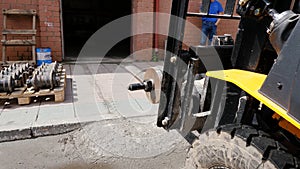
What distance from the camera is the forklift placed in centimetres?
116

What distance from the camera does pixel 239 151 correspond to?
53.9 inches

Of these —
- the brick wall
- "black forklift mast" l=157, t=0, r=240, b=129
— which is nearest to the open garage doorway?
the brick wall

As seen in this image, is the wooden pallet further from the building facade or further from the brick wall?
the brick wall

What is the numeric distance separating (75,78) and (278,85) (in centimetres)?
502

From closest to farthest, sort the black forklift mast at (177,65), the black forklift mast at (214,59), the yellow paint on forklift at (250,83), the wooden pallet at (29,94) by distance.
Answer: the yellow paint on forklift at (250,83), the black forklift mast at (214,59), the black forklift mast at (177,65), the wooden pallet at (29,94)

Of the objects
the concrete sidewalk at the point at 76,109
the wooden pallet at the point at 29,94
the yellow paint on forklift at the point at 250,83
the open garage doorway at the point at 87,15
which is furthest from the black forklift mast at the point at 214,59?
the open garage doorway at the point at 87,15

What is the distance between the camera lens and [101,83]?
5309 millimetres

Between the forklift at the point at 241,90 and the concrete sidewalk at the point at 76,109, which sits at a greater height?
the forklift at the point at 241,90

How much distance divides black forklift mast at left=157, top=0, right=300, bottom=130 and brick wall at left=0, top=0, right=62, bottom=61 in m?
5.36

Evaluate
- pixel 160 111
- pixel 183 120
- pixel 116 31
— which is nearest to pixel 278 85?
pixel 183 120

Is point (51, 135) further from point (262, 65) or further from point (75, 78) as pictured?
point (262, 65)

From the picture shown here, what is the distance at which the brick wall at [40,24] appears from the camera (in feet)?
20.3

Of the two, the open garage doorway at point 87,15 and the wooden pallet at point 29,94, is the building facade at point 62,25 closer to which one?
the wooden pallet at point 29,94

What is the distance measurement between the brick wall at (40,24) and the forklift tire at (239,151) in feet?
19.6
